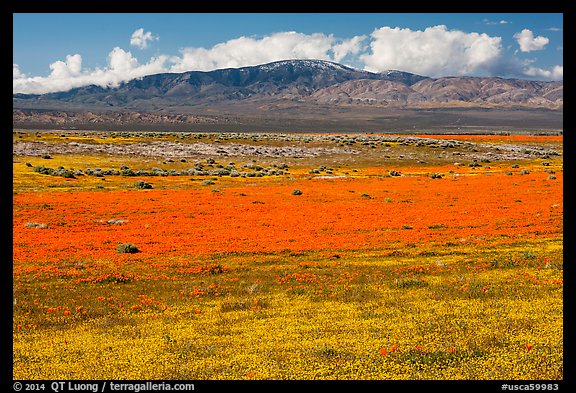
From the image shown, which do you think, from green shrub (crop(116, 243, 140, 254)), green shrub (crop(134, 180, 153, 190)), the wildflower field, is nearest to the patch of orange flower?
the wildflower field

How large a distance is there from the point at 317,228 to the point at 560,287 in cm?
1890

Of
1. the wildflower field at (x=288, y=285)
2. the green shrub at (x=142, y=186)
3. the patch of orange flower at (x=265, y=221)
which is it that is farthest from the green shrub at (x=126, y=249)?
the green shrub at (x=142, y=186)

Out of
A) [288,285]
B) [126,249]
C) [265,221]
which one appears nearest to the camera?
[288,285]

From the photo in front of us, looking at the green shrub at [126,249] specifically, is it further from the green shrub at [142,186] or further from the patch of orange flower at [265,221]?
the green shrub at [142,186]

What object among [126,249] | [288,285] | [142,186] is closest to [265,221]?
[126,249]

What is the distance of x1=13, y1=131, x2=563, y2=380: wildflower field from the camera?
10.4 meters

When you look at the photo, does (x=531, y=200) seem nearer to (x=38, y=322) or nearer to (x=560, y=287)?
(x=560, y=287)

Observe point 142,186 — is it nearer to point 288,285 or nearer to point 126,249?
point 126,249

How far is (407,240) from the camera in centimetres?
2808

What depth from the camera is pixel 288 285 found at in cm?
1812

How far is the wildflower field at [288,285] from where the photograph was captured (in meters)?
10.4

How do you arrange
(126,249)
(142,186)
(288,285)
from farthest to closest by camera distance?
(142,186) → (126,249) → (288,285)

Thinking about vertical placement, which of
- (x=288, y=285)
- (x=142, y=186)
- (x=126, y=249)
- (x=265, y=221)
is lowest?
(x=265, y=221)
